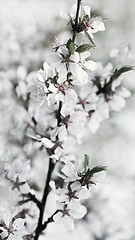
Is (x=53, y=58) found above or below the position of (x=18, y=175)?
above

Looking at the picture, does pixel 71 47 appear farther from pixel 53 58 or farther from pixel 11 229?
pixel 11 229

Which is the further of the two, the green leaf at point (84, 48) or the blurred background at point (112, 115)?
the blurred background at point (112, 115)

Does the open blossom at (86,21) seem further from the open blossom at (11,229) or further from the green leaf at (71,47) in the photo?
the open blossom at (11,229)

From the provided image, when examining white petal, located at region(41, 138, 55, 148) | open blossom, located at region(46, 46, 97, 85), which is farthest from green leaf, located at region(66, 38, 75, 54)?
white petal, located at region(41, 138, 55, 148)

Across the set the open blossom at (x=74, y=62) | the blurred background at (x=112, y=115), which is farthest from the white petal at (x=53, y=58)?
the blurred background at (x=112, y=115)

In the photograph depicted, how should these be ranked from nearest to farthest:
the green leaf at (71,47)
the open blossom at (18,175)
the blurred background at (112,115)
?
the green leaf at (71,47) < the open blossom at (18,175) < the blurred background at (112,115)

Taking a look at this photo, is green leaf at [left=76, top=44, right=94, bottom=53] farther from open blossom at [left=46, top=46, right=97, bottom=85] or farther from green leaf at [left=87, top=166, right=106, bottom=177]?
green leaf at [left=87, top=166, right=106, bottom=177]

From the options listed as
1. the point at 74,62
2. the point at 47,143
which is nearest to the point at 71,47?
the point at 74,62

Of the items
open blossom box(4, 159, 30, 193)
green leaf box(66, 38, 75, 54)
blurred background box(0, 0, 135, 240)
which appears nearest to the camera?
green leaf box(66, 38, 75, 54)
